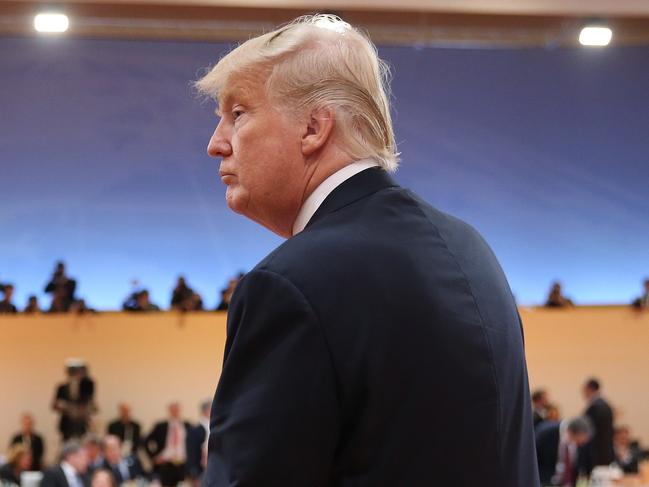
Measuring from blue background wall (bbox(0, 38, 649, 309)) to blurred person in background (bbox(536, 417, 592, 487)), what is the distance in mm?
5040

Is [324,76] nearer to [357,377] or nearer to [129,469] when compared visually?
[357,377]

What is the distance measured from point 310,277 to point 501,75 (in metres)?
14.0

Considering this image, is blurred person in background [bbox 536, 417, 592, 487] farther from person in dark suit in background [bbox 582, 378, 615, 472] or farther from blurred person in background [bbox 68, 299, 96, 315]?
blurred person in background [bbox 68, 299, 96, 315]

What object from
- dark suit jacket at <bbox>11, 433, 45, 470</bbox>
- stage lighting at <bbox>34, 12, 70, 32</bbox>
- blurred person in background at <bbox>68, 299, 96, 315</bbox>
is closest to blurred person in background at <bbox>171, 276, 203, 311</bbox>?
blurred person in background at <bbox>68, 299, 96, 315</bbox>

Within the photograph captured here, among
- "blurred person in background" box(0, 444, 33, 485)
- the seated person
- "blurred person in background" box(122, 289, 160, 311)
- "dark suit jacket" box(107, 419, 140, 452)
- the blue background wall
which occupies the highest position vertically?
the blue background wall

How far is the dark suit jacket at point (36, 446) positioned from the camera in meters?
12.4

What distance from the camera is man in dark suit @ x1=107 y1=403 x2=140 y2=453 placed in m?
12.7

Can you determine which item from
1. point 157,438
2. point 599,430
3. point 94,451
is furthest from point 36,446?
point 599,430

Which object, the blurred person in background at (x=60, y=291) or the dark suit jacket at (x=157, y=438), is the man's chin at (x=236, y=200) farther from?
the blurred person in background at (x=60, y=291)

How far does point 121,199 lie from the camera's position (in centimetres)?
1477

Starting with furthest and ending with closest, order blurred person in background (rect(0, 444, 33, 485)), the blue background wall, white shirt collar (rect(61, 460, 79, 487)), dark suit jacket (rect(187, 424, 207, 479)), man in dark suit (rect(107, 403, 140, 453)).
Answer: the blue background wall → man in dark suit (rect(107, 403, 140, 453)) → dark suit jacket (rect(187, 424, 207, 479)) → blurred person in background (rect(0, 444, 33, 485)) → white shirt collar (rect(61, 460, 79, 487))

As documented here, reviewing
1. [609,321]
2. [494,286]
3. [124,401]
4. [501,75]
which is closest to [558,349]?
[609,321]

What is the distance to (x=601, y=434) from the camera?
10148 millimetres

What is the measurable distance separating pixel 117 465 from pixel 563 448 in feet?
13.9
